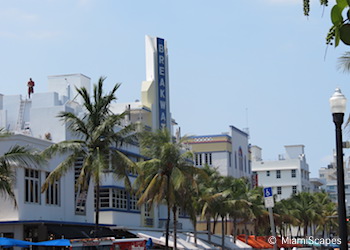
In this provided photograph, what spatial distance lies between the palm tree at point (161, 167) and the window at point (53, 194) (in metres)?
4.76

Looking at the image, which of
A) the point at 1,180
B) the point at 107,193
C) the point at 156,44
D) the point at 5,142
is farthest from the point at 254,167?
the point at 1,180

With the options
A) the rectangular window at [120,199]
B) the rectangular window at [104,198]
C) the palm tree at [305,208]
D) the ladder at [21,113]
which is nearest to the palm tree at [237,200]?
the rectangular window at [120,199]

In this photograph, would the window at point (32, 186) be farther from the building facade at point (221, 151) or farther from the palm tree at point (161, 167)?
the building facade at point (221, 151)

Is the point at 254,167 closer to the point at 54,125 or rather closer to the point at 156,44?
the point at 156,44

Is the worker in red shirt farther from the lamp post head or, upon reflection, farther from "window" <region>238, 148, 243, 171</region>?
"window" <region>238, 148, 243, 171</region>

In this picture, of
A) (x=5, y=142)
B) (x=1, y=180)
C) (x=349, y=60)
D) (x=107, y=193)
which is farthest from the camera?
(x=107, y=193)

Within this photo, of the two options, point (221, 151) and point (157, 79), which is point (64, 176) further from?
point (221, 151)

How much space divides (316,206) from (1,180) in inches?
2570

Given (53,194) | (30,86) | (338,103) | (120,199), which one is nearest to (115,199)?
(120,199)

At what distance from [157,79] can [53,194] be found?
58.3 ft

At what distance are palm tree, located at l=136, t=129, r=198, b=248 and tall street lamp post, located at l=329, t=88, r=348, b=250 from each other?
29470mm

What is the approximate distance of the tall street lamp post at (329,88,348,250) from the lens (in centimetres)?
1026

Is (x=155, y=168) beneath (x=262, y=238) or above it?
above

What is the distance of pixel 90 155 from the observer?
3225 cm
